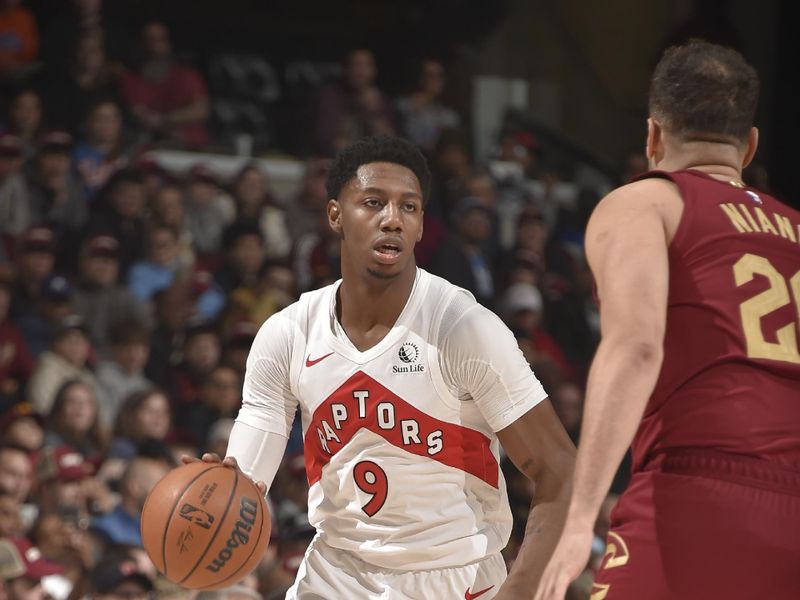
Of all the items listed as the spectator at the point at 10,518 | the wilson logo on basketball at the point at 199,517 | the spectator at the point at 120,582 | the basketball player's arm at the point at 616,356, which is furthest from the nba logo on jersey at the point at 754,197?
the spectator at the point at 10,518

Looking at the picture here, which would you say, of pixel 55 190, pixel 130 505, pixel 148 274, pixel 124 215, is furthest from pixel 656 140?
pixel 55 190

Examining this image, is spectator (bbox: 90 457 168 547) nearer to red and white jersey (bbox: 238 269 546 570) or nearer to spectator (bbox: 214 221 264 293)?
spectator (bbox: 214 221 264 293)

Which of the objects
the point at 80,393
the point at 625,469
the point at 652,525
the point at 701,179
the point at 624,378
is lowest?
the point at 625,469

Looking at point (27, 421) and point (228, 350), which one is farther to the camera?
point (228, 350)

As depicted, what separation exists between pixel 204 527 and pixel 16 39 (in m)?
5.76

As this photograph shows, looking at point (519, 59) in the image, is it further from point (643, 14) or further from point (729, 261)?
point (729, 261)

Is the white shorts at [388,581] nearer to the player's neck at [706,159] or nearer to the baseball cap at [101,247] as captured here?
the player's neck at [706,159]

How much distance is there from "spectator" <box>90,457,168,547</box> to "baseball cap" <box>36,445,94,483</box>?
0.73ft

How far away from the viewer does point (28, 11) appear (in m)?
8.51

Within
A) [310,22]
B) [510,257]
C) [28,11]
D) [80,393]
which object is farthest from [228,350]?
[310,22]

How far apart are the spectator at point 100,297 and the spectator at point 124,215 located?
17cm

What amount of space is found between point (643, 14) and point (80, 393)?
681 cm

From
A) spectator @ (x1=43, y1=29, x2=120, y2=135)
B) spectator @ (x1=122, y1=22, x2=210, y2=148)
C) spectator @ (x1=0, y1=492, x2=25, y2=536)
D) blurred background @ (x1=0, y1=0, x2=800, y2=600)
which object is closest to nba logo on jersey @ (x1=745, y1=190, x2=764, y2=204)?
blurred background @ (x1=0, y1=0, x2=800, y2=600)

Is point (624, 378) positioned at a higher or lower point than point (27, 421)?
higher
